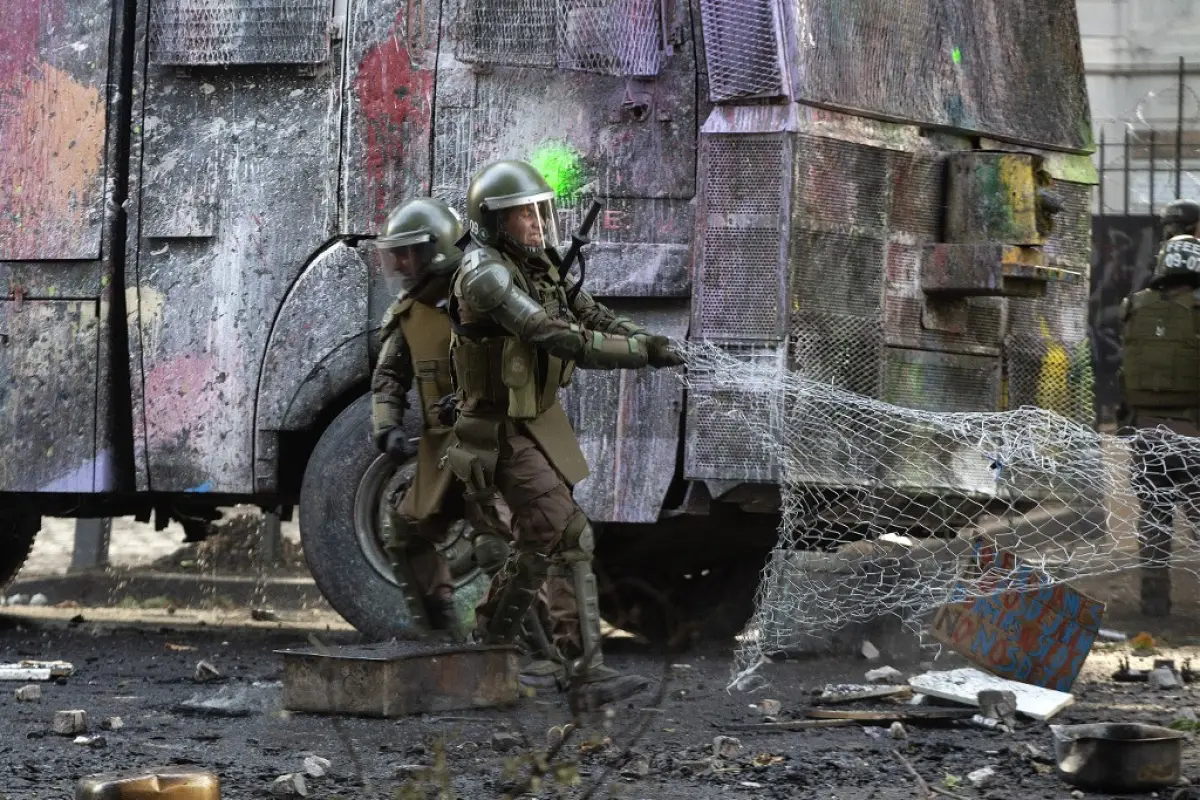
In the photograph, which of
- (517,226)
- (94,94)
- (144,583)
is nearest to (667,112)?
(517,226)

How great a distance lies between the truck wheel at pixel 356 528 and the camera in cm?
765

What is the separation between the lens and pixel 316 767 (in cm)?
528

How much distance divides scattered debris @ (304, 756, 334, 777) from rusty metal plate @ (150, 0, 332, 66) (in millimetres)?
3358

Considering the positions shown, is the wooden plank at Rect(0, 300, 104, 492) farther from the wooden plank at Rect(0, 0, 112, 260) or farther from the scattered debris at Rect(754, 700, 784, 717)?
the scattered debris at Rect(754, 700, 784, 717)

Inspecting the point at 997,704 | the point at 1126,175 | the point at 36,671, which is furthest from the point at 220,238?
the point at 1126,175

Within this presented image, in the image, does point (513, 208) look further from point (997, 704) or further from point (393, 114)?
point (997, 704)

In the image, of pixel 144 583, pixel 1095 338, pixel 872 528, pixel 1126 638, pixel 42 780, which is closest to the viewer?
pixel 42 780

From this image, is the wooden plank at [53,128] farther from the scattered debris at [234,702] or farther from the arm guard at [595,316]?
the arm guard at [595,316]

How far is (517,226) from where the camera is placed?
21.2ft

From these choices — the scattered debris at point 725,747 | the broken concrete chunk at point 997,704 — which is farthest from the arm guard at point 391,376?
the broken concrete chunk at point 997,704

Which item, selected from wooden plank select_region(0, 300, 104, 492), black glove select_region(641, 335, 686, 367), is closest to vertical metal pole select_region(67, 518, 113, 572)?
wooden plank select_region(0, 300, 104, 492)

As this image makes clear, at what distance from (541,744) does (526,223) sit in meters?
1.74

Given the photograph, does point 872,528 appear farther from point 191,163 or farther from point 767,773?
point 191,163

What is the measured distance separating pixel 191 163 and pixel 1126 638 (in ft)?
15.9
